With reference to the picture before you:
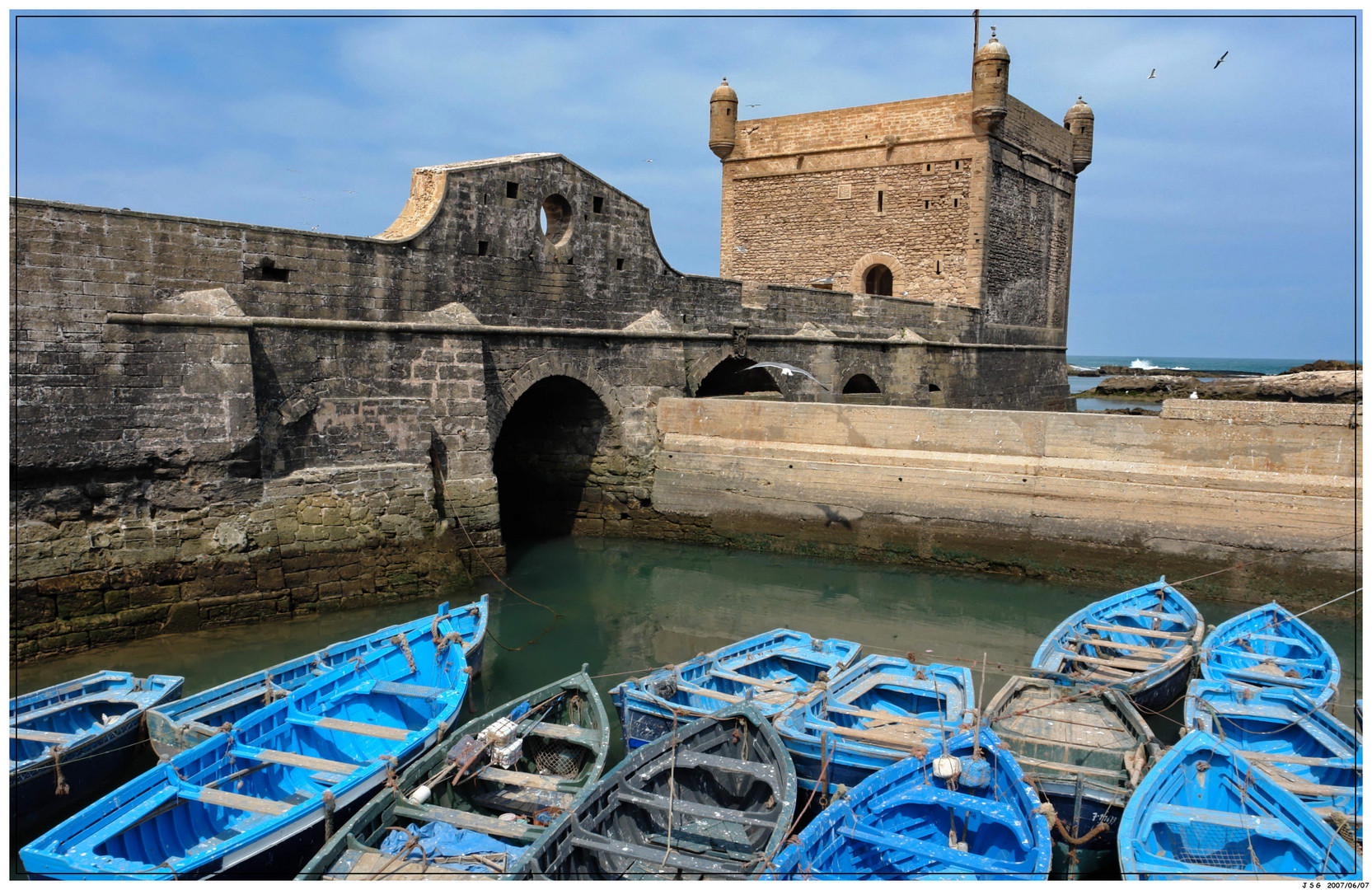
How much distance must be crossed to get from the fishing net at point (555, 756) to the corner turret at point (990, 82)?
58.0 feet

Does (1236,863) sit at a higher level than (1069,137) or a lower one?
lower

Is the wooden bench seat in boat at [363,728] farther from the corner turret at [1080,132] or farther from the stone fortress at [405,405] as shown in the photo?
the corner turret at [1080,132]

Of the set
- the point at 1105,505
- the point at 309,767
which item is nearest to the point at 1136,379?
the point at 1105,505

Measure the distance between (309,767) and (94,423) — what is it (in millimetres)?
4802

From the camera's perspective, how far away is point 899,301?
60.7 feet

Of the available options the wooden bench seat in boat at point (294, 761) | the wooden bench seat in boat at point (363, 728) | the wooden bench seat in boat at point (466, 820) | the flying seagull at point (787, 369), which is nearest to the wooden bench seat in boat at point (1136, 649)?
the wooden bench seat in boat at point (466, 820)

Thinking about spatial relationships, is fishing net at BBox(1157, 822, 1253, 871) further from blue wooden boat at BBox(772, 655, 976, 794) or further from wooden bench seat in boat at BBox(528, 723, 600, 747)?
wooden bench seat in boat at BBox(528, 723, 600, 747)

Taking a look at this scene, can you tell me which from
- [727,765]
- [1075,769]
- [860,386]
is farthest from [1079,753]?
[860,386]

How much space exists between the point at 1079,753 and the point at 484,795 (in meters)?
3.63

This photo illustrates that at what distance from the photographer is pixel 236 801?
4.91 meters

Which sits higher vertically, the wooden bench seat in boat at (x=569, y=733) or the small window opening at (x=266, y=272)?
the small window opening at (x=266, y=272)

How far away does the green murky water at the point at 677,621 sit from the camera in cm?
824

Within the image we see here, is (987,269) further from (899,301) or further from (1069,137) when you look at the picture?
(1069,137)

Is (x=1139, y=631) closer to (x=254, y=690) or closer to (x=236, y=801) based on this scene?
(x=236, y=801)
